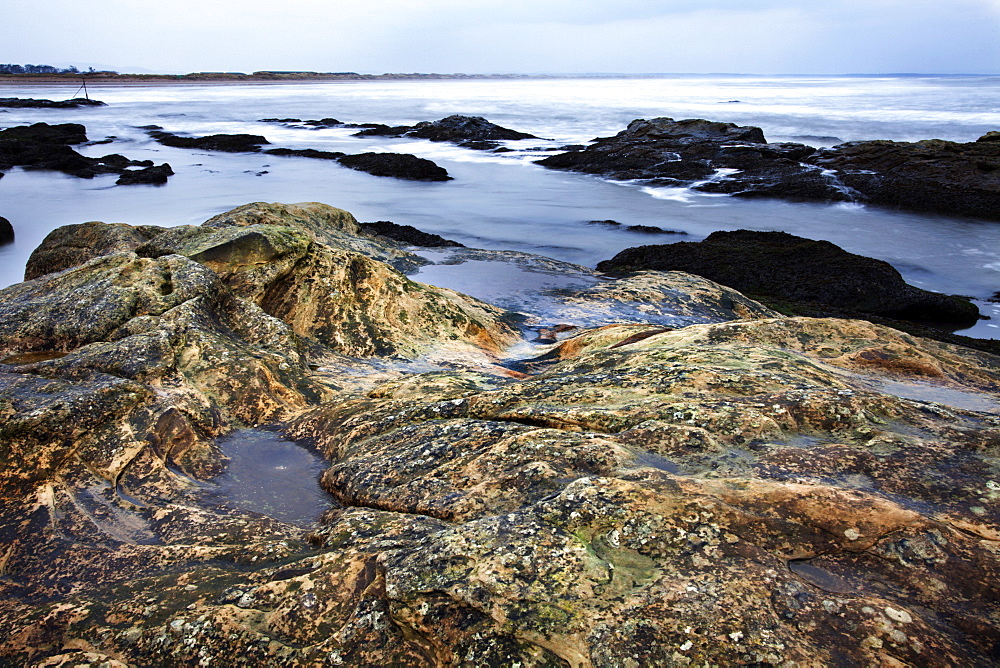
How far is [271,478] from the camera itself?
4.15m

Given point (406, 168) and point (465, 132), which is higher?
point (465, 132)

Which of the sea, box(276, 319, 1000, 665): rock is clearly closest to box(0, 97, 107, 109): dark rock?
the sea

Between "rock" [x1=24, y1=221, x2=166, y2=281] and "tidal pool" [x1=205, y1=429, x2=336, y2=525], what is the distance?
256 inches

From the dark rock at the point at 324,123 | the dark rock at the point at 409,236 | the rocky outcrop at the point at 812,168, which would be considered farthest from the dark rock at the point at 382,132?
the dark rock at the point at 409,236

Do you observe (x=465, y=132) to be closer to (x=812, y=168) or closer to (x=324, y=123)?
(x=324, y=123)

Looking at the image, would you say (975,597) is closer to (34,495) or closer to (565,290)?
(34,495)

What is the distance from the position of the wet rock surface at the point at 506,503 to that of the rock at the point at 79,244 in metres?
3.99

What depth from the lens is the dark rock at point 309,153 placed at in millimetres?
34250

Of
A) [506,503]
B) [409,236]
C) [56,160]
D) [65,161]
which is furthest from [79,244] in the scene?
[56,160]

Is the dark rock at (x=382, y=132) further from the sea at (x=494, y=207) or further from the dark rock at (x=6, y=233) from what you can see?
the dark rock at (x=6, y=233)

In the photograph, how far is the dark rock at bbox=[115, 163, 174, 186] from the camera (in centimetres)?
2556

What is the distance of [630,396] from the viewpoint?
14.4ft

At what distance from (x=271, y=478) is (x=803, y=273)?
42.0 feet

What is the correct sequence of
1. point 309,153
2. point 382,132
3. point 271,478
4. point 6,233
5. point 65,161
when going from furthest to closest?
point 382,132, point 309,153, point 65,161, point 6,233, point 271,478
